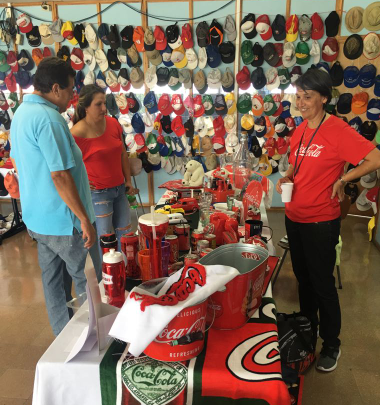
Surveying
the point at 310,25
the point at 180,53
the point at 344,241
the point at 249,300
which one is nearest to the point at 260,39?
the point at 310,25

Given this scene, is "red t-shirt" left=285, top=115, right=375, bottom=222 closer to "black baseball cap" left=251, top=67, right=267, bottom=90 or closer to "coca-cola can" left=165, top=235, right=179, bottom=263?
"coca-cola can" left=165, top=235, right=179, bottom=263

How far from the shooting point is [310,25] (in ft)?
15.5

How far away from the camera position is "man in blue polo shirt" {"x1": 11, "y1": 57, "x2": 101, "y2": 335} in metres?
1.63

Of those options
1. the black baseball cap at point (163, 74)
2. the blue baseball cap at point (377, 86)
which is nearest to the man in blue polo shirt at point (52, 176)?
the black baseball cap at point (163, 74)

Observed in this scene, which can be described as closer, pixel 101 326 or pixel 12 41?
pixel 101 326

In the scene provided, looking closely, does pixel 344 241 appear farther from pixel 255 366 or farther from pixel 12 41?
pixel 12 41

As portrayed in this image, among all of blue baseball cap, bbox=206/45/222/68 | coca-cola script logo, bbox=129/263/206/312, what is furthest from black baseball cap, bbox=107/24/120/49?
coca-cola script logo, bbox=129/263/206/312

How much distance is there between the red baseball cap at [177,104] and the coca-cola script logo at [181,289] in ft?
15.1

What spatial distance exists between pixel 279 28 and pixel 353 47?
100cm

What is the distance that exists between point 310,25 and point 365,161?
374cm

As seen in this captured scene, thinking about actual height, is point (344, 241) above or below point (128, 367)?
below

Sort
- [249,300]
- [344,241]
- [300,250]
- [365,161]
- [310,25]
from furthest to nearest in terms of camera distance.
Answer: [310,25] → [344,241] → [300,250] → [365,161] → [249,300]

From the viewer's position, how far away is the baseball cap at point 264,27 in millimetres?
4809

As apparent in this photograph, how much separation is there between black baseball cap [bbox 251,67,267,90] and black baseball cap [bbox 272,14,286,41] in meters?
0.45
